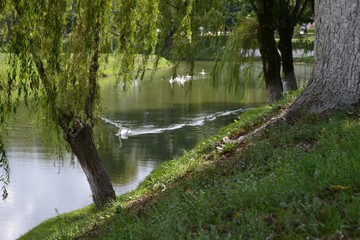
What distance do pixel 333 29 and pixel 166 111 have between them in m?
20.8

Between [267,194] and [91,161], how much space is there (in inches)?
287

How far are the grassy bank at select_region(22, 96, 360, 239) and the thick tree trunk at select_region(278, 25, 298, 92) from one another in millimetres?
8052

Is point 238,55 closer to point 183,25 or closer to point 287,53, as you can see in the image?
point 287,53

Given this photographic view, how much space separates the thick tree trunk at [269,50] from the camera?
13.4 metres

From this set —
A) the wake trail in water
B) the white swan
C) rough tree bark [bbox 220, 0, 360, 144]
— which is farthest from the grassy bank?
the wake trail in water

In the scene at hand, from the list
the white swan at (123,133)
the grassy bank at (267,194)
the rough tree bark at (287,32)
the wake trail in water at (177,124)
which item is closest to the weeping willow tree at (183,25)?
the rough tree bark at (287,32)

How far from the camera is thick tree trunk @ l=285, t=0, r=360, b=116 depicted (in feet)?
20.4

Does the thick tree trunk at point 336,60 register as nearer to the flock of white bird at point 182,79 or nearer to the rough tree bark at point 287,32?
the flock of white bird at point 182,79

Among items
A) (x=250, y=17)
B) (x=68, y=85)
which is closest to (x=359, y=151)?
(x=68, y=85)

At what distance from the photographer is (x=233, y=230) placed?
398 centimetres

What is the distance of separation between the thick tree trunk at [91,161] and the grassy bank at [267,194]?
13.9 feet

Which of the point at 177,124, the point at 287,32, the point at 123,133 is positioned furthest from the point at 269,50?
the point at 177,124

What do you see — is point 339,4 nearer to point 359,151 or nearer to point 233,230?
point 359,151

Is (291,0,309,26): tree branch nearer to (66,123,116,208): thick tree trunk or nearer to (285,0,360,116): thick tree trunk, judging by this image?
(66,123,116,208): thick tree trunk
